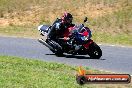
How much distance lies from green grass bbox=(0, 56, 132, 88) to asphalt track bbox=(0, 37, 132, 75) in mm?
1884

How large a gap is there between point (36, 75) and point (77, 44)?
19.2 feet

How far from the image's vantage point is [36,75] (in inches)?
474

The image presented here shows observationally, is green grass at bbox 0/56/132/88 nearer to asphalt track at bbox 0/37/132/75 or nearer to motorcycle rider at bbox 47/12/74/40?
asphalt track at bbox 0/37/132/75

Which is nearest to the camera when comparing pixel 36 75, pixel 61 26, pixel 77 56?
pixel 36 75

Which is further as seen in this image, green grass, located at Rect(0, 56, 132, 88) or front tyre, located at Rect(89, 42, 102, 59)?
front tyre, located at Rect(89, 42, 102, 59)

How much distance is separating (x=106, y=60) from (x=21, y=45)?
5055 millimetres

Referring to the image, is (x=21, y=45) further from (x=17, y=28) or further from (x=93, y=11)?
(x=93, y=11)

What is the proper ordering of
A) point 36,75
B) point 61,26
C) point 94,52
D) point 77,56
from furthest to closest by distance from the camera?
point 77,56, point 61,26, point 94,52, point 36,75

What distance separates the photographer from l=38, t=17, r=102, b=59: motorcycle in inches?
687

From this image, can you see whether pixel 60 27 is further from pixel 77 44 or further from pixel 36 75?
pixel 36 75

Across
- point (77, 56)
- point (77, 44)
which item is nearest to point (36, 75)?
point (77, 44)

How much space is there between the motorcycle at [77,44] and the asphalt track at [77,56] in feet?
0.77

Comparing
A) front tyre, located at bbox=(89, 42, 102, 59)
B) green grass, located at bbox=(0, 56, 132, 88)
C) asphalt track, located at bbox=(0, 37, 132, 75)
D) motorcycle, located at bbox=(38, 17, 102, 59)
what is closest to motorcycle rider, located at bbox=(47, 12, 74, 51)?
motorcycle, located at bbox=(38, 17, 102, 59)

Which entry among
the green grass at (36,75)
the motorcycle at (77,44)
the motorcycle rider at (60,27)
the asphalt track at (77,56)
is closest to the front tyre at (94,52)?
the motorcycle at (77,44)
